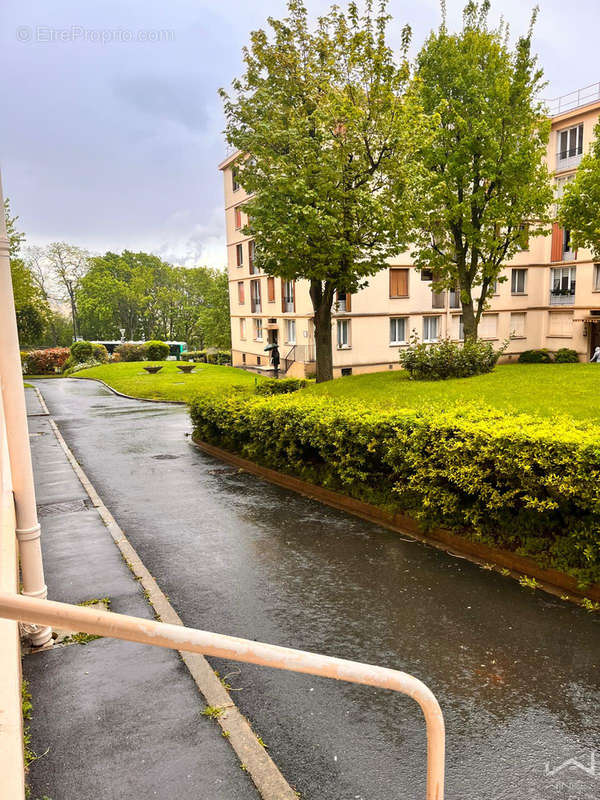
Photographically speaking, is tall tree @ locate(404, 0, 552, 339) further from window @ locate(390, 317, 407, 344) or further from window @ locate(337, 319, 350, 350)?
window @ locate(390, 317, 407, 344)

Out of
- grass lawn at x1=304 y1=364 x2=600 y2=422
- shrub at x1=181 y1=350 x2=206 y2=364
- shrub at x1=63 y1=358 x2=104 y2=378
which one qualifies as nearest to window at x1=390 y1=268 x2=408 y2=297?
grass lawn at x1=304 y1=364 x2=600 y2=422

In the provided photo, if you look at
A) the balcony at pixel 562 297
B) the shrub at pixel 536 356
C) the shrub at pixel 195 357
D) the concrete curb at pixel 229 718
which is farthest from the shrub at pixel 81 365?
the concrete curb at pixel 229 718

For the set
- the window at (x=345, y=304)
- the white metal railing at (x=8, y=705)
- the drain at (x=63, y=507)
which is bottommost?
the drain at (x=63, y=507)

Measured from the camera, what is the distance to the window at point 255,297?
39.9 metres

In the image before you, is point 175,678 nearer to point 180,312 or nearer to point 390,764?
point 390,764

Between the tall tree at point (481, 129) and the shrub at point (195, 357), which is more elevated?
the tall tree at point (481, 129)

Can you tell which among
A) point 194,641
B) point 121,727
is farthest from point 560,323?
point 194,641

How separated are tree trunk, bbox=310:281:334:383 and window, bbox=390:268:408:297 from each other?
49.2 feet

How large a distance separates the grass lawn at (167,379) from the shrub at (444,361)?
5.29 m

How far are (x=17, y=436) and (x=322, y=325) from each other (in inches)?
612

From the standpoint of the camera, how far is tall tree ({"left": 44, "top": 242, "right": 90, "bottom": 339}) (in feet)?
253

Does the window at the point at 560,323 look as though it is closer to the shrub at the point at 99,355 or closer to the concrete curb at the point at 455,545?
the concrete curb at the point at 455,545

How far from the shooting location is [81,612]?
2012 mm

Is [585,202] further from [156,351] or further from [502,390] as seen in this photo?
[156,351]
